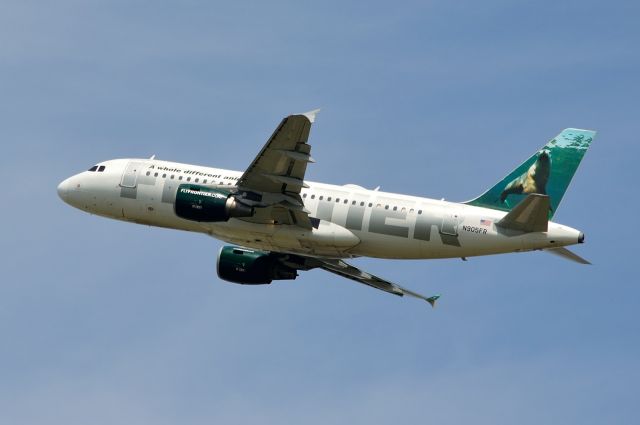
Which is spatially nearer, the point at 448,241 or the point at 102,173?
the point at 448,241

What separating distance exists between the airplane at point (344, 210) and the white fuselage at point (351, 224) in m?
0.05

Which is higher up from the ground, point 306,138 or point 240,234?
point 306,138

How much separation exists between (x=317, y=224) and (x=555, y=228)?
12030 mm

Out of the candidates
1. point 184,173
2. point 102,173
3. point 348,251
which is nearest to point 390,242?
point 348,251

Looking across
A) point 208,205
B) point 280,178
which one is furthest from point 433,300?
point 208,205

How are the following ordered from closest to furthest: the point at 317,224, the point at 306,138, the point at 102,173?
1. the point at 306,138
2. the point at 317,224
3. the point at 102,173

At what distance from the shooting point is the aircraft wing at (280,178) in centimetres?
6406

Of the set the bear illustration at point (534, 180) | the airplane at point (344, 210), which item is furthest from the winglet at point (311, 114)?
the bear illustration at point (534, 180)

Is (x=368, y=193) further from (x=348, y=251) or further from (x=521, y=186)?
(x=521, y=186)

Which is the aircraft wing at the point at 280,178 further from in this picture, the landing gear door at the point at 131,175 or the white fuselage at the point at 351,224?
the landing gear door at the point at 131,175

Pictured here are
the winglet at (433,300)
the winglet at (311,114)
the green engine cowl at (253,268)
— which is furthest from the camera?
the green engine cowl at (253,268)

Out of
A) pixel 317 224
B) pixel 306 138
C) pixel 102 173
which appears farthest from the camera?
pixel 102 173

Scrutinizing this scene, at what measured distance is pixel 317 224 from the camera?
68125 millimetres

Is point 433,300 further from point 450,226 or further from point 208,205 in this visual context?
point 208,205
